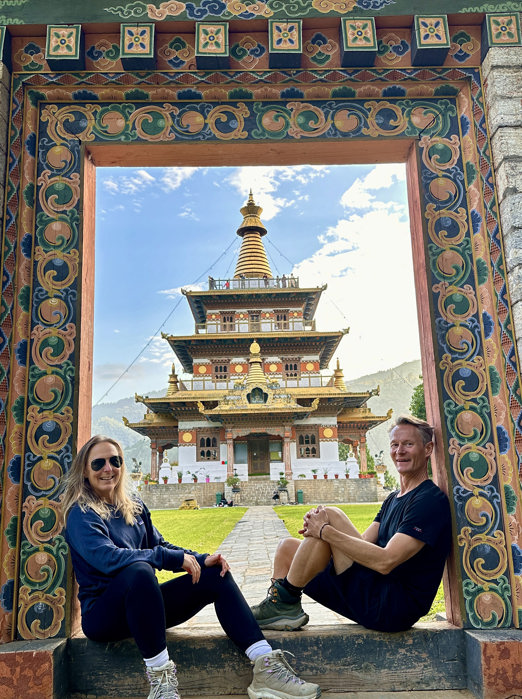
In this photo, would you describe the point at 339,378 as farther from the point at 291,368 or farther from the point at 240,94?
the point at 240,94

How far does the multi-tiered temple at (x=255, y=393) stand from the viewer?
25.0m

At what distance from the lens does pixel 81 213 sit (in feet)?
11.4

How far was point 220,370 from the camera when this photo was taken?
91.8 ft

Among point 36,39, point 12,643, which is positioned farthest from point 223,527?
point 36,39

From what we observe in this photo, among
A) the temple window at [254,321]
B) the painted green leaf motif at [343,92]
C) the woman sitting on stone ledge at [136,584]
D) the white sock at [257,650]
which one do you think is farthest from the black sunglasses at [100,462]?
the temple window at [254,321]

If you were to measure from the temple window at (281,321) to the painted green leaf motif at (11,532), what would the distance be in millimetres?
25405

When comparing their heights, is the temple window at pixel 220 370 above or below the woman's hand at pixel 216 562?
above

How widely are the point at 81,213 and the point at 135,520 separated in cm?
180

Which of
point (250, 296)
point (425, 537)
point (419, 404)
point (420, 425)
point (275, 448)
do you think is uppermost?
point (250, 296)

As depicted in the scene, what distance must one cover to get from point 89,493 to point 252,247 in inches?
1127

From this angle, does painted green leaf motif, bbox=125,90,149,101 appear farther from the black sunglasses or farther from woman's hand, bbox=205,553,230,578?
woman's hand, bbox=205,553,230,578

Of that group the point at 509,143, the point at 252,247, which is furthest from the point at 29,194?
the point at 252,247

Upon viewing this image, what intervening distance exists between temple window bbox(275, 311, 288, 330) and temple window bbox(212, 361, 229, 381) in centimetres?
312

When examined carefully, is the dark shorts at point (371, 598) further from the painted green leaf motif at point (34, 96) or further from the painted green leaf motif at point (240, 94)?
the painted green leaf motif at point (34, 96)
